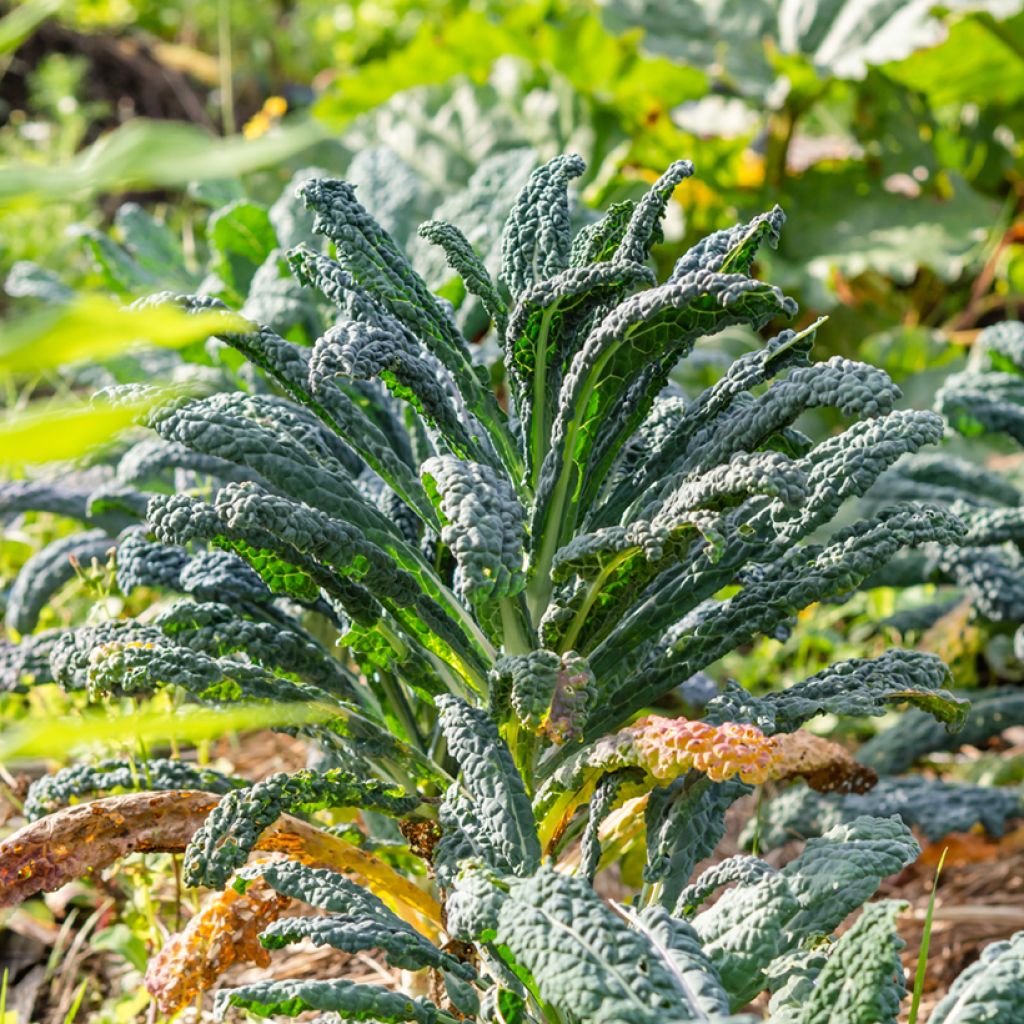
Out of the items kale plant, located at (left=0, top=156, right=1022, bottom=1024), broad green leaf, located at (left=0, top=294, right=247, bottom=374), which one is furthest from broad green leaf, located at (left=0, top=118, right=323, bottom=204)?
kale plant, located at (left=0, top=156, right=1022, bottom=1024)

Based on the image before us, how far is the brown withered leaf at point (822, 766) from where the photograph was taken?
1.45 metres

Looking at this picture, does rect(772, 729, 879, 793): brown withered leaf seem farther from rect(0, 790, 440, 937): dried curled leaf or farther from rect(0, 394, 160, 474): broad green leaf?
rect(0, 394, 160, 474): broad green leaf

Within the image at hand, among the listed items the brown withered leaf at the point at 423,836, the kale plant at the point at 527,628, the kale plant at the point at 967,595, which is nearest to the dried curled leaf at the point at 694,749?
the kale plant at the point at 527,628

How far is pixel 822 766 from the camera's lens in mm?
1508

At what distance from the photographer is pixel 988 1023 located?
94cm

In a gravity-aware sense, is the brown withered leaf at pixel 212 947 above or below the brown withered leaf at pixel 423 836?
below

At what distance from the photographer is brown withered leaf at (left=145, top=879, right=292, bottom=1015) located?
121cm

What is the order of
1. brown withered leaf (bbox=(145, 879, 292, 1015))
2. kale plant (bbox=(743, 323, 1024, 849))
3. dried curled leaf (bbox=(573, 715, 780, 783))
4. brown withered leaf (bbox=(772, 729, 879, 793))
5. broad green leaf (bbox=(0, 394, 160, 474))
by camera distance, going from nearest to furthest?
broad green leaf (bbox=(0, 394, 160, 474)) → dried curled leaf (bbox=(573, 715, 780, 783)) → brown withered leaf (bbox=(145, 879, 292, 1015)) → brown withered leaf (bbox=(772, 729, 879, 793)) → kale plant (bbox=(743, 323, 1024, 849))

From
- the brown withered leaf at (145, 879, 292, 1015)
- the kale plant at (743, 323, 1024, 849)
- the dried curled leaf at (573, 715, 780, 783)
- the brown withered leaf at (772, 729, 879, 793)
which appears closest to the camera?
the dried curled leaf at (573, 715, 780, 783)

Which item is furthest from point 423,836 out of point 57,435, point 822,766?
point 57,435

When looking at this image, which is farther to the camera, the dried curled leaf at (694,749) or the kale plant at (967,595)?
the kale plant at (967,595)

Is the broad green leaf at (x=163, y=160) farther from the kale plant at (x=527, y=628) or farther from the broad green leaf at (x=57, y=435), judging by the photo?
the kale plant at (x=527, y=628)

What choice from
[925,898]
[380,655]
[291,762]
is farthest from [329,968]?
[925,898]

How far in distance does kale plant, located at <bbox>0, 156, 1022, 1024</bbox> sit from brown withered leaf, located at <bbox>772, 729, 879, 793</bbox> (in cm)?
1
